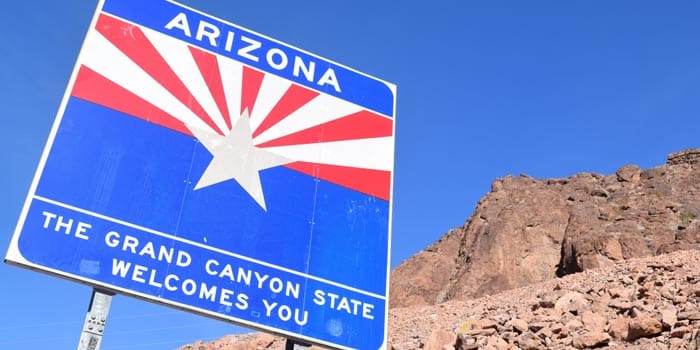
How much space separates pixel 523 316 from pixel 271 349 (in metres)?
9.31

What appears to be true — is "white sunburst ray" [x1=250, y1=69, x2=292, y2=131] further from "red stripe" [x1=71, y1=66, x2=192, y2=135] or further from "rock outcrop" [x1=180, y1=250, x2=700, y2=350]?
"rock outcrop" [x1=180, y1=250, x2=700, y2=350]

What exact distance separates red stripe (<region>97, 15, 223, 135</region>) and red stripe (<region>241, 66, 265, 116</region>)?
1.21ft

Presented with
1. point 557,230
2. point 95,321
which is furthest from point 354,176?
point 557,230

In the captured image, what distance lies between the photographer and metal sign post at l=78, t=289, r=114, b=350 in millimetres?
3738

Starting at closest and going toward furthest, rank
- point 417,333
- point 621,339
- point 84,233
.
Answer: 1. point 84,233
2. point 621,339
3. point 417,333

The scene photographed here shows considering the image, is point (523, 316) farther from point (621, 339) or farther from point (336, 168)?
point (336, 168)

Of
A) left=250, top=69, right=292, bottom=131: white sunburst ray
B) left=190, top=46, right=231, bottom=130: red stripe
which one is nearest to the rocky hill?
left=250, top=69, right=292, bottom=131: white sunburst ray

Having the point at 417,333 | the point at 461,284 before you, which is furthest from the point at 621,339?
the point at 461,284

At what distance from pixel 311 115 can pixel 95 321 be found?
2.54 m

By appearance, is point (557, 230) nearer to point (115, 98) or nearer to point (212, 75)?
point (212, 75)

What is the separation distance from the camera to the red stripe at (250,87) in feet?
17.8

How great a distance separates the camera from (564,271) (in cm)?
3731

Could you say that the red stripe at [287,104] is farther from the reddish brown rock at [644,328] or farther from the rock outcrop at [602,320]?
the reddish brown rock at [644,328]

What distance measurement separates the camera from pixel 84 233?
4.26m
